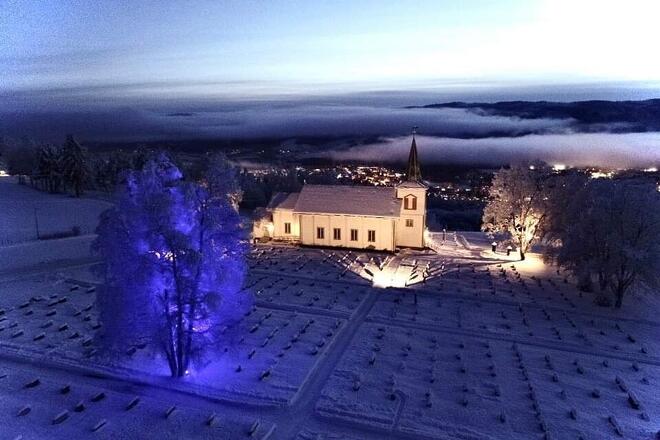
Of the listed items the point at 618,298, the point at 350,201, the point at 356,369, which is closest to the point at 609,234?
the point at 618,298

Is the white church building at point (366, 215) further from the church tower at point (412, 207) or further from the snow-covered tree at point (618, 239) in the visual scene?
the snow-covered tree at point (618, 239)

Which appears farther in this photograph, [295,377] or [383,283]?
[383,283]

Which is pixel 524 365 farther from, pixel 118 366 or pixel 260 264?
pixel 260 264

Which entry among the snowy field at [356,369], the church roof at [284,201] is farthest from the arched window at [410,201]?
the snowy field at [356,369]

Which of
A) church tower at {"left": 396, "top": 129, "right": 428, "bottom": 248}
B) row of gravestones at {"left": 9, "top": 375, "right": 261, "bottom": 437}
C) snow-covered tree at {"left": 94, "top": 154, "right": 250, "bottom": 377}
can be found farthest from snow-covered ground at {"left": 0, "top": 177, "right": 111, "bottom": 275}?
church tower at {"left": 396, "top": 129, "right": 428, "bottom": 248}

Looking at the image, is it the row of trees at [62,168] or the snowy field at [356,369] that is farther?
the row of trees at [62,168]

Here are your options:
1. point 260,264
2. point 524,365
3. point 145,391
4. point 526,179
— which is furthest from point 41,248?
point 526,179
